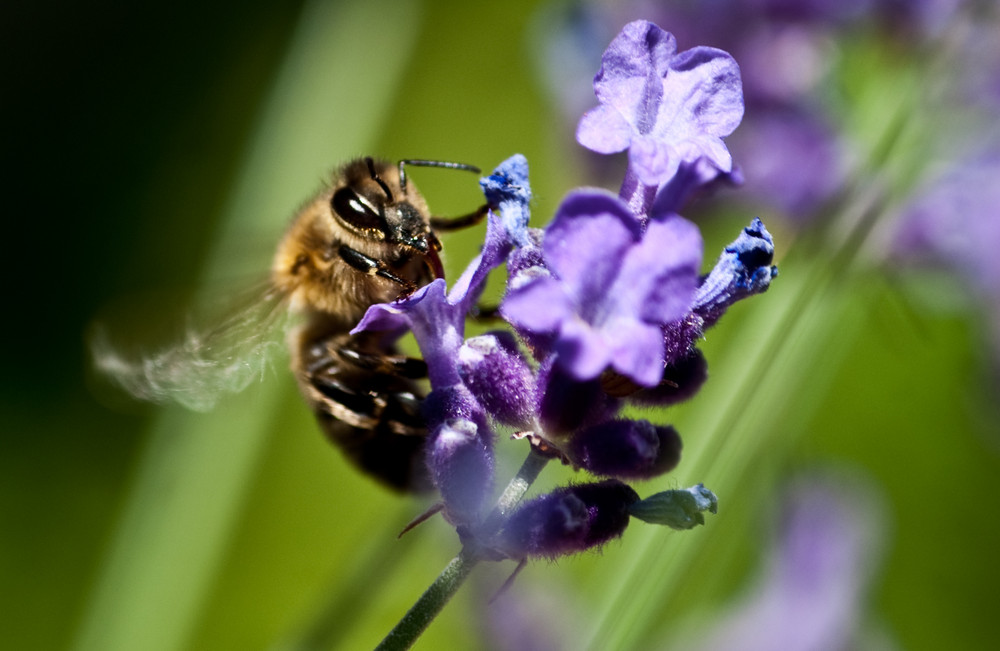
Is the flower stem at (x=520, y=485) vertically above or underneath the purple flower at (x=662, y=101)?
underneath

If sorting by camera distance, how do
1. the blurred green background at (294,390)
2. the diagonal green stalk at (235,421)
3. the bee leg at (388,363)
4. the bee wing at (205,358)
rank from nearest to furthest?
the bee leg at (388,363), the bee wing at (205,358), the blurred green background at (294,390), the diagonal green stalk at (235,421)

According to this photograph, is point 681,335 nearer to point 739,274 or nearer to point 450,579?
point 739,274

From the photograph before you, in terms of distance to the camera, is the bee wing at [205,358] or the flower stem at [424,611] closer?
the flower stem at [424,611]

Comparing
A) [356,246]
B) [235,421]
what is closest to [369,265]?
[356,246]

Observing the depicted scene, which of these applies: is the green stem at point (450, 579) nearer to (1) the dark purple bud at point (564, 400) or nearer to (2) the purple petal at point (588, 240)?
Result: (1) the dark purple bud at point (564, 400)

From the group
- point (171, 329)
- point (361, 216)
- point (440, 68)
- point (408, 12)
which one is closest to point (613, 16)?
point (408, 12)

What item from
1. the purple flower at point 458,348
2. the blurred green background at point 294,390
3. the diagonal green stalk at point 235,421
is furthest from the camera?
the diagonal green stalk at point 235,421

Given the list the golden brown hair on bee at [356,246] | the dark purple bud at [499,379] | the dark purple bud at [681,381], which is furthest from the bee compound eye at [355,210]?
the dark purple bud at [681,381]

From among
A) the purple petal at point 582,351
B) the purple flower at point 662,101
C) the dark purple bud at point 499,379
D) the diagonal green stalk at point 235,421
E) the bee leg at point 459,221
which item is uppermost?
the purple flower at point 662,101
